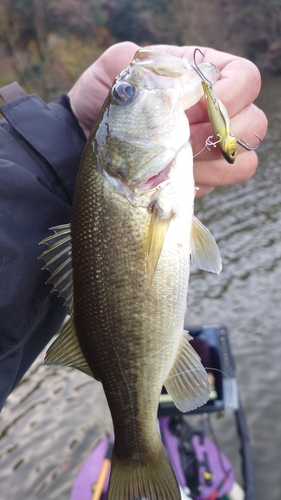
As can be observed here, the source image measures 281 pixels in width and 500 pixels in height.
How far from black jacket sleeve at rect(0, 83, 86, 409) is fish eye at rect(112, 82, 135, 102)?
59cm

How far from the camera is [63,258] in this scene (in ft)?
6.26

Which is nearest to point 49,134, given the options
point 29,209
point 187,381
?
point 29,209

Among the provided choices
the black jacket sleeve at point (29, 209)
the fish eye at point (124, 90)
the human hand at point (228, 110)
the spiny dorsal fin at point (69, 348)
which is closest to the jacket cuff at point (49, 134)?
the black jacket sleeve at point (29, 209)

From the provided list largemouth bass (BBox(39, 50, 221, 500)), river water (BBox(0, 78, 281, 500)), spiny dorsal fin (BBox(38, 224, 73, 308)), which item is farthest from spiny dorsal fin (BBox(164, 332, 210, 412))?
river water (BBox(0, 78, 281, 500))

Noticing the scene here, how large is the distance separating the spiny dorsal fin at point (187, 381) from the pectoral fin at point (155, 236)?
1.40ft

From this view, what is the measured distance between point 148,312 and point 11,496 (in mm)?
4595

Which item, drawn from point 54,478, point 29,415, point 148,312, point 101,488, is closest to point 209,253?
point 148,312

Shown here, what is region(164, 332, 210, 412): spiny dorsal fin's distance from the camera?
1843mm

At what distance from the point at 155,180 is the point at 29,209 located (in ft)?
2.12

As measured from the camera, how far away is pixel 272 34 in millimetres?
36656

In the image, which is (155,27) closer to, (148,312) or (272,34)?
(272,34)

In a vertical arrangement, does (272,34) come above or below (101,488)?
below

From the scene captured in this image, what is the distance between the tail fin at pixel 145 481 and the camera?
184 centimetres

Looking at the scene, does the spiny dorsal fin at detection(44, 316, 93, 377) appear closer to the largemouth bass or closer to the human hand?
the largemouth bass
